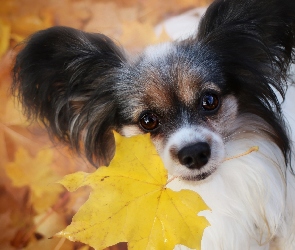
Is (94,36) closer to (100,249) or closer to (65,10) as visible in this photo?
(100,249)

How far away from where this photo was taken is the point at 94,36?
1777 mm

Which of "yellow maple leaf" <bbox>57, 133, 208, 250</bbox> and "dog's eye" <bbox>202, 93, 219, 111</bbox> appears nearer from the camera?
"yellow maple leaf" <bbox>57, 133, 208, 250</bbox>

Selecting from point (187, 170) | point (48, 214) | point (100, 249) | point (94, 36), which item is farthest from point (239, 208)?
point (48, 214)

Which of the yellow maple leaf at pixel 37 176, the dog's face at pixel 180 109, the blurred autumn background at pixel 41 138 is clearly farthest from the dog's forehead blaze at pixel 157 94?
the yellow maple leaf at pixel 37 176

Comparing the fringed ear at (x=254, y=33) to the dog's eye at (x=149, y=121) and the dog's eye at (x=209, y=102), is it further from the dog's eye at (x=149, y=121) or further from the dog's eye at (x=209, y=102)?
the dog's eye at (x=149, y=121)

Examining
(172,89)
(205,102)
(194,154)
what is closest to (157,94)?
(172,89)

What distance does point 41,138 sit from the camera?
2.65 meters

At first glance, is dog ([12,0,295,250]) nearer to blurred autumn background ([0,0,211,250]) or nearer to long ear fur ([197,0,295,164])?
long ear fur ([197,0,295,164])

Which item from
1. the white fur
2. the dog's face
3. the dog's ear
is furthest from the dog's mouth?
the dog's ear

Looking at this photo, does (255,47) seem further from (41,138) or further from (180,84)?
(41,138)

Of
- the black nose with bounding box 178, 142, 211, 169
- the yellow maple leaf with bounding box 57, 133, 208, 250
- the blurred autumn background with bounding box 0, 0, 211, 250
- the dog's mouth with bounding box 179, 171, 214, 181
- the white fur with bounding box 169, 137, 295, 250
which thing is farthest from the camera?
the blurred autumn background with bounding box 0, 0, 211, 250

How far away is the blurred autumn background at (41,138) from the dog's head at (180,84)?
0.61 m

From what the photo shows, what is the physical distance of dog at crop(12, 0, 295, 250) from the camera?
5.49 feet

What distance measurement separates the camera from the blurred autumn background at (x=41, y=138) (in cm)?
254
